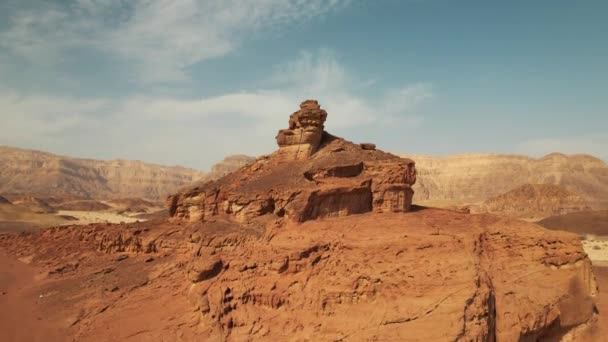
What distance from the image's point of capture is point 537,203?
58562 millimetres

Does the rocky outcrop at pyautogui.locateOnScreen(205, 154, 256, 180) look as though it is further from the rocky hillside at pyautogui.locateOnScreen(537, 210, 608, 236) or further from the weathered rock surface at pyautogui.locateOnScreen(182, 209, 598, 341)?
the weathered rock surface at pyautogui.locateOnScreen(182, 209, 598, 341)

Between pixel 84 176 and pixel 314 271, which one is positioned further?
pixel 84 176

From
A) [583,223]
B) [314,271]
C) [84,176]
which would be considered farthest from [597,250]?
[84,176]

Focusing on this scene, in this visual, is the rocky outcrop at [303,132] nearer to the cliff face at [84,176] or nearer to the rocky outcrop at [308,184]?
the rocky outcrop at [308,184]

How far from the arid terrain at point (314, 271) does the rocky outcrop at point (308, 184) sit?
49mm

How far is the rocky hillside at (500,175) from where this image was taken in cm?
9006

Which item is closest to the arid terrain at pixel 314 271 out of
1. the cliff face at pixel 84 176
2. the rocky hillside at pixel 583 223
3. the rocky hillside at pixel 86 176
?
the rocky hillside at pixel 583 223

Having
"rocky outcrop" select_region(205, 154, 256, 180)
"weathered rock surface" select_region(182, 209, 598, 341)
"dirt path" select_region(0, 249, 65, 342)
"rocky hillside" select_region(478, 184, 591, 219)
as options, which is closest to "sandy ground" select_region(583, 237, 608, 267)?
"rocky hillside" select_region(478, 184, 591, 219)

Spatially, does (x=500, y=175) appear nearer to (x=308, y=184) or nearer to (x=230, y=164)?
(x=230, y=164)

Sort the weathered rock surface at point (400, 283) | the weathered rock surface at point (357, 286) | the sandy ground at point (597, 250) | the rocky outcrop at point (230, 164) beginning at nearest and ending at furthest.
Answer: the weathered rock surface at point (400, 283), the weathered rock surface at point (357, 286), the sandy ground at point (597, 250), the rocky outcrop at point (230, 164)

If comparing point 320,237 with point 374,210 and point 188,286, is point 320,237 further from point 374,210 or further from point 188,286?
point 188,286

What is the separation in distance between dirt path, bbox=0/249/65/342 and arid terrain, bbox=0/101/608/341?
0.06 metres

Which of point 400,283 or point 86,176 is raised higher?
point 86,176

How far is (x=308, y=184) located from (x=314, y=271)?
298 cm
